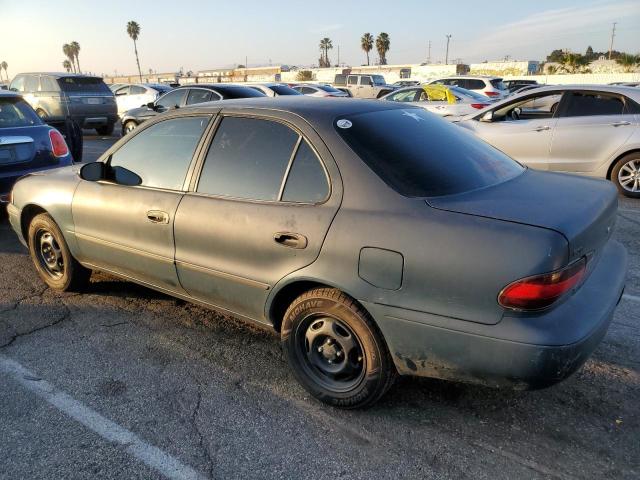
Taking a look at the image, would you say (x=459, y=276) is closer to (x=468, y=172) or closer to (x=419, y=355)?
(x=419, y=355)

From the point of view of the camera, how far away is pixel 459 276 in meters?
2.29

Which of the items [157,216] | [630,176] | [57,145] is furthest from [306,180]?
[630,176]

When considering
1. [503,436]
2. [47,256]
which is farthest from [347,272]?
[47,256]

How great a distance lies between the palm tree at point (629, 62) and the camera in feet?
139

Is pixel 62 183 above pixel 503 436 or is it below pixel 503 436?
above

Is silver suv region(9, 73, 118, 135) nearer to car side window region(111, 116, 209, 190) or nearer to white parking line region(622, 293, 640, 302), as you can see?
car side window region(111, 116, 209, 190)

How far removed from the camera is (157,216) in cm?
342

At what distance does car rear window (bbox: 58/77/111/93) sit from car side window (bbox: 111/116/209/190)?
1281cm

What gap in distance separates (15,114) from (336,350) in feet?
19.7

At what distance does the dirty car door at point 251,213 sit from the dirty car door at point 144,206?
17 centimetres

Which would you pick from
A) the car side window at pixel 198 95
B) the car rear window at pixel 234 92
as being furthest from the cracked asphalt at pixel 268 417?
the car side window at pixel 198 95

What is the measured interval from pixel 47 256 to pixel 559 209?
4131mm

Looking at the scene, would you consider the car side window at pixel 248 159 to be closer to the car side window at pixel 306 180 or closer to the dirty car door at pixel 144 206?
the car side window at pixel 306 180

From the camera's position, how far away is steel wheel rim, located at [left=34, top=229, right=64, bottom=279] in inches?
175
